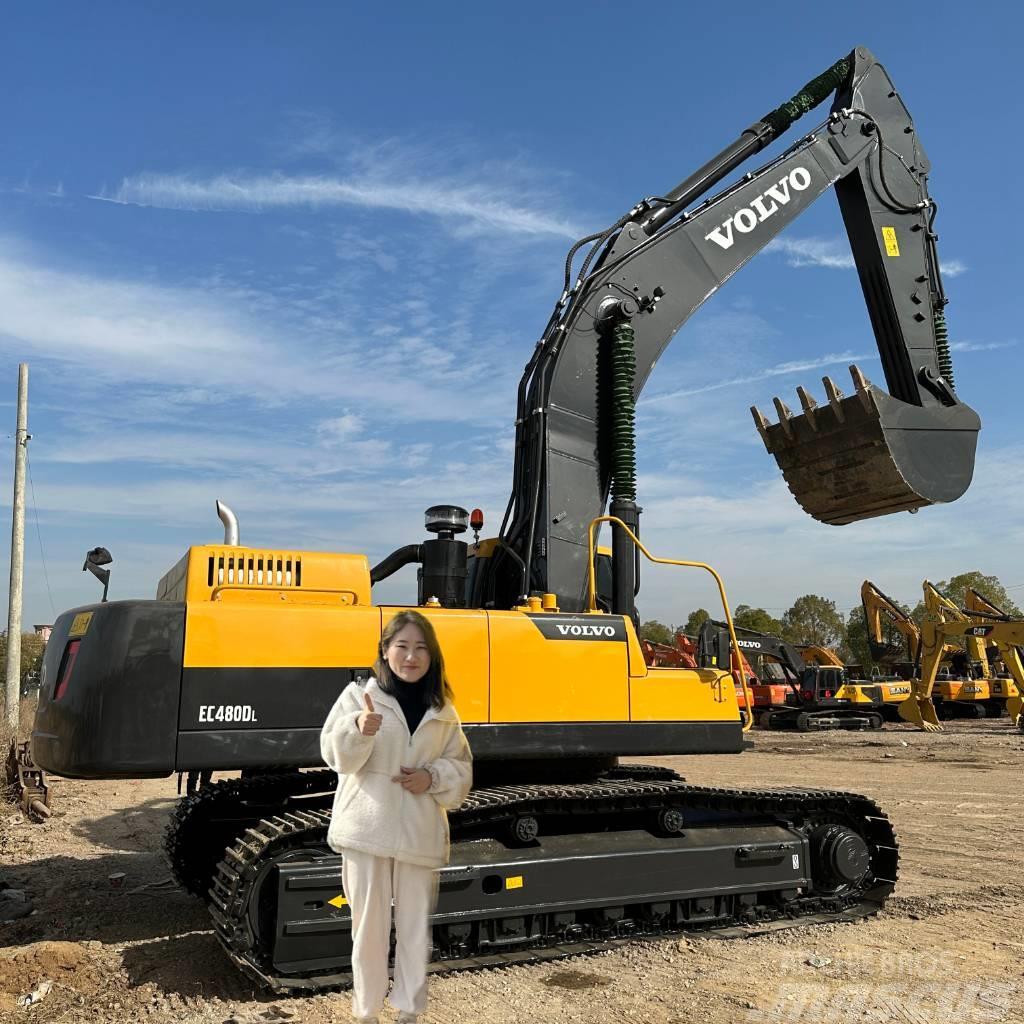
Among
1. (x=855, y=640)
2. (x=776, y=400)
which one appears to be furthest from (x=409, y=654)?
(x=855, y=640)

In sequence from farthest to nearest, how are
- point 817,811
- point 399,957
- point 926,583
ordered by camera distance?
point 926,583, point 817,811, point 399,957

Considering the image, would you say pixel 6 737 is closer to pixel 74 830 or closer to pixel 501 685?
pixel 74 830

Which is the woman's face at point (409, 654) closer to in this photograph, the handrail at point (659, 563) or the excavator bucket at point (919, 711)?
the handrail at point (659, 563)

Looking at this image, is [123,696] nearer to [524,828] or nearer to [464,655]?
[464,655]

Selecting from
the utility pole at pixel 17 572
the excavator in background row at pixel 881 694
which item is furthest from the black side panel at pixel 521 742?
the excavator in background row at pixel 881 694

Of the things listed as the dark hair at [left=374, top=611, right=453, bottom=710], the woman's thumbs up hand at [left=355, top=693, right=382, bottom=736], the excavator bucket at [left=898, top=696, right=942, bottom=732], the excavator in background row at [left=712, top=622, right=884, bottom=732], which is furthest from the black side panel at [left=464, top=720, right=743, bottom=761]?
the excavator bucket at [left=898, top=696, right=942, bottom=732]

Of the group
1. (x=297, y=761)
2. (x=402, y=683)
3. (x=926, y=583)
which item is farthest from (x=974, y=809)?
(x=926, y=583)

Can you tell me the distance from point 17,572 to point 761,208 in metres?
14.4

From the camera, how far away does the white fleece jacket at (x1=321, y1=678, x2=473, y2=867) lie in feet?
11.2

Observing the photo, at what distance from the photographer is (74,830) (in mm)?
10094

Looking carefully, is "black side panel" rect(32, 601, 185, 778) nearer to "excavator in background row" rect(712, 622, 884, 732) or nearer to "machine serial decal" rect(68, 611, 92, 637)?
"machine serial decal" rect(68, 611, 92, 637)

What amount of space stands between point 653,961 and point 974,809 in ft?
24.2

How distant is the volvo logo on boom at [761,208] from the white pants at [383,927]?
Answer: 18.1ft

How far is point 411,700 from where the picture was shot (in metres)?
3.58
